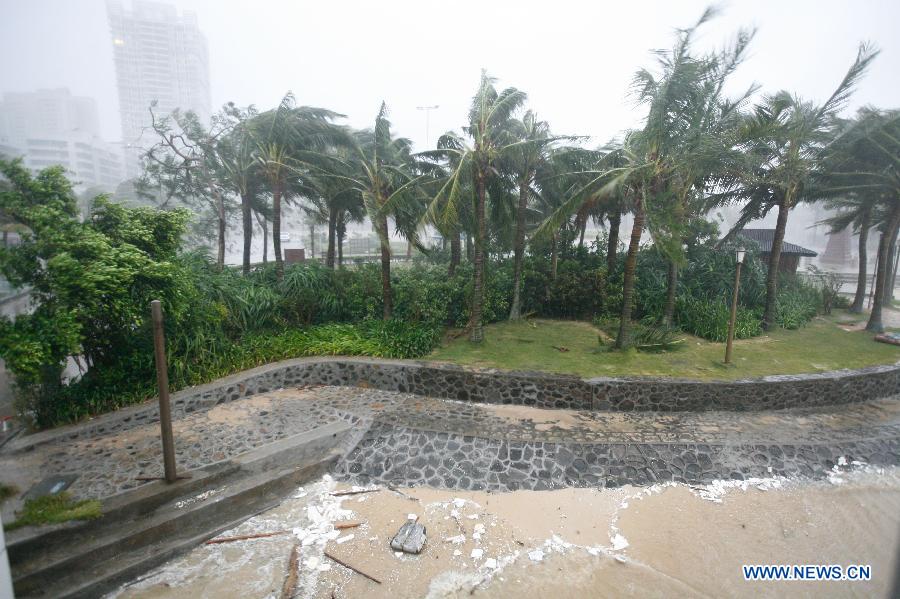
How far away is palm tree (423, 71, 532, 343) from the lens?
27.8 ft

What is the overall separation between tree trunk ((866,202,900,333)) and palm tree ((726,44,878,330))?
2107mm

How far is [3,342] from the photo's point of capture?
4.55 metres

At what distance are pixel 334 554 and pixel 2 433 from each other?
534cm

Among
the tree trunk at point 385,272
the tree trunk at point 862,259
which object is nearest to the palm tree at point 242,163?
the tree trunk at point 385,272

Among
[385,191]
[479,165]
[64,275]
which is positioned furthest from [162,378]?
[479,165]

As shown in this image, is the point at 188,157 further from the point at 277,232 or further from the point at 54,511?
the point at 54,511

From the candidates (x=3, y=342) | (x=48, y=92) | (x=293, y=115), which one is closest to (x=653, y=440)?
(x=3, y=342)

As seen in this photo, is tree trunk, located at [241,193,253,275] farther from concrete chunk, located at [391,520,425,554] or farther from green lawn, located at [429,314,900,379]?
concrete chunk, located at [391,520,425,554]

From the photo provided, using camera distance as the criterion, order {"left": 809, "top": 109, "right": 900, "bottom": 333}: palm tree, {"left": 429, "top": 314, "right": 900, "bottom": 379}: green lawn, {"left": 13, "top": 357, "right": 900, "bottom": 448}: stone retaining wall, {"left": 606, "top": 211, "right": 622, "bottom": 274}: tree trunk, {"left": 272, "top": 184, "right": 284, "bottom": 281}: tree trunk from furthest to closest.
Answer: {"left": 606, "top": 211, "right": 622, "bottom": 274}: tree trunk < {"left": 272, "top": 184, "right": 284, "bottom": 281}: tree trunk < {"left": 809, "top": 109, "right": 900, "bottom": 333}: palm tree < {"left": 429, "top": 314, "right": 900, "bottom": 379}: green lawn < {"left": 13, "top": 357, "right": 900, "bottom": 448}: stone retaining wall

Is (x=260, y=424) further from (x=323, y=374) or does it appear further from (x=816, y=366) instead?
(x=816, y=366)

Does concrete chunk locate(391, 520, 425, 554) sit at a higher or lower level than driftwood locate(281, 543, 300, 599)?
higher

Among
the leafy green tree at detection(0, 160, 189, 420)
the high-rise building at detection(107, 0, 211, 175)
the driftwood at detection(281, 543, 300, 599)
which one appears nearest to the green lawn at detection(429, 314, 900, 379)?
the driftwood at detection(281, 543, 300, 599)

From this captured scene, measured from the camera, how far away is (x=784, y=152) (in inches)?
419

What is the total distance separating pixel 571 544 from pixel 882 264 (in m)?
13.4
